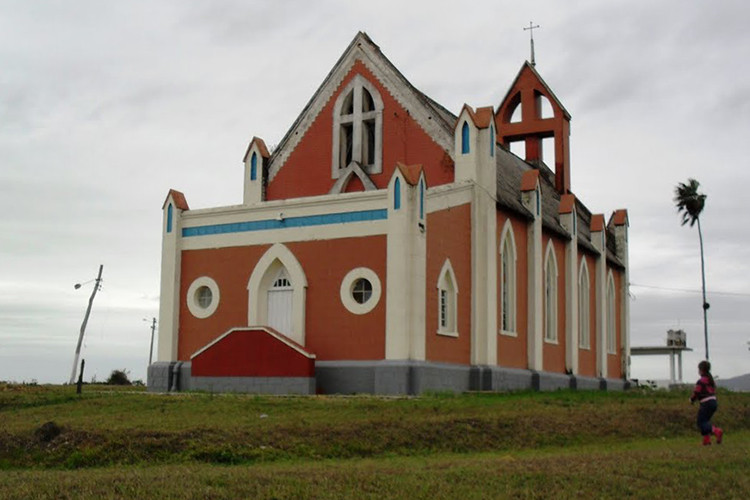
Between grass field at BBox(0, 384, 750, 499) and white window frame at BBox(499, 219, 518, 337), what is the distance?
20.5 feet

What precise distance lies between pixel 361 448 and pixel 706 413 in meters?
5.86

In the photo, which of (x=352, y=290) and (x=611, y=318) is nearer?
(x=352, y=290)

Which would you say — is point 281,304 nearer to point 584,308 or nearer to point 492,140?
point 492,140

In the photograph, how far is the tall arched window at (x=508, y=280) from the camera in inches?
1162

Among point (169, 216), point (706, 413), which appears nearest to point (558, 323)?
point (169, 216)

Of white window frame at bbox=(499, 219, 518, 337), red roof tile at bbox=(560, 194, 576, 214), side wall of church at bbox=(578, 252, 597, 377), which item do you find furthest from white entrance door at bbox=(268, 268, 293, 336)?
side wall of church at bbox=(578, 252, 597, 377)

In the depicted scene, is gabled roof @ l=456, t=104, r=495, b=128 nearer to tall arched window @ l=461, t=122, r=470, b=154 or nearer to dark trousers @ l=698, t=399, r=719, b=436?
tall arched window @ l=461, t=122, r=470, b=154

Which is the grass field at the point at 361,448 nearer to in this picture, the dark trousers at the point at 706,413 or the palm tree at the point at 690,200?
the dark trousers at the point at 706,413

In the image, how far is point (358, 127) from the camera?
97.2 feet

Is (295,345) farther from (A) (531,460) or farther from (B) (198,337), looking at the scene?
(A) (531,460)

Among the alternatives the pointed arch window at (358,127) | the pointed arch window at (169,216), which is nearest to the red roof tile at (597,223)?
the pointed arch window at (358,127)

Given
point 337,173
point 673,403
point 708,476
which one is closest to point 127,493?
point 708,476

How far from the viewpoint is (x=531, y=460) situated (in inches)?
562

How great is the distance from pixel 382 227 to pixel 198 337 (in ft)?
22.6
